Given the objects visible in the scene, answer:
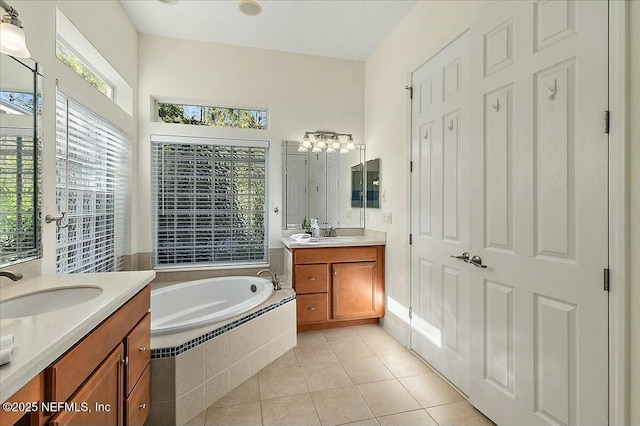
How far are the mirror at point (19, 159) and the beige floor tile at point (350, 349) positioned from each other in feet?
7.10

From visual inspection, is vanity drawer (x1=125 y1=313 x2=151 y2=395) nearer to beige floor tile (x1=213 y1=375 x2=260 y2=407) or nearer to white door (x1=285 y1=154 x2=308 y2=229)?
beige floor tile (x1=213 y1=375 x2=260 y2=407)

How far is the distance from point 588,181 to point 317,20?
8.37ft

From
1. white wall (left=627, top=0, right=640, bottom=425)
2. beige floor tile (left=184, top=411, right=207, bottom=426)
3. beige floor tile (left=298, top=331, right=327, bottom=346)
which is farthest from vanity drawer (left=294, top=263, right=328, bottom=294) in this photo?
white wall (left=627, top=0, right=640, bottom=425)

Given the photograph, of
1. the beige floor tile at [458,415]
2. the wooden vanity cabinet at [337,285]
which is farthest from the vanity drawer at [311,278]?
the beige floor tile at [458,415]

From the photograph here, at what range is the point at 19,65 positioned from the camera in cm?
147

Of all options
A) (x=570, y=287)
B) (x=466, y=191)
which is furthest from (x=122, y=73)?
(x=570, y=287)

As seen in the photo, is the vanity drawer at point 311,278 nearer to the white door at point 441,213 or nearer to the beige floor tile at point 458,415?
the white door at point 441,213

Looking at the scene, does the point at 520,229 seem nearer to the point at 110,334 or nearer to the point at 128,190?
the point at 110,334

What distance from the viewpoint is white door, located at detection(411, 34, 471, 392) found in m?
2.00

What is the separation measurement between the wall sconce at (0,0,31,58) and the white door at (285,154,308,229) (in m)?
2.41

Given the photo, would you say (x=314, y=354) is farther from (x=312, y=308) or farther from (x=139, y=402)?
(x=139, y=402)

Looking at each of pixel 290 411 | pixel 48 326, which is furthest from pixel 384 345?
pixel 48 326

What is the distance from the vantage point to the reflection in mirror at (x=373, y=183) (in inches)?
130

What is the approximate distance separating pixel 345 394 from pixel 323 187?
2196 millimetres
